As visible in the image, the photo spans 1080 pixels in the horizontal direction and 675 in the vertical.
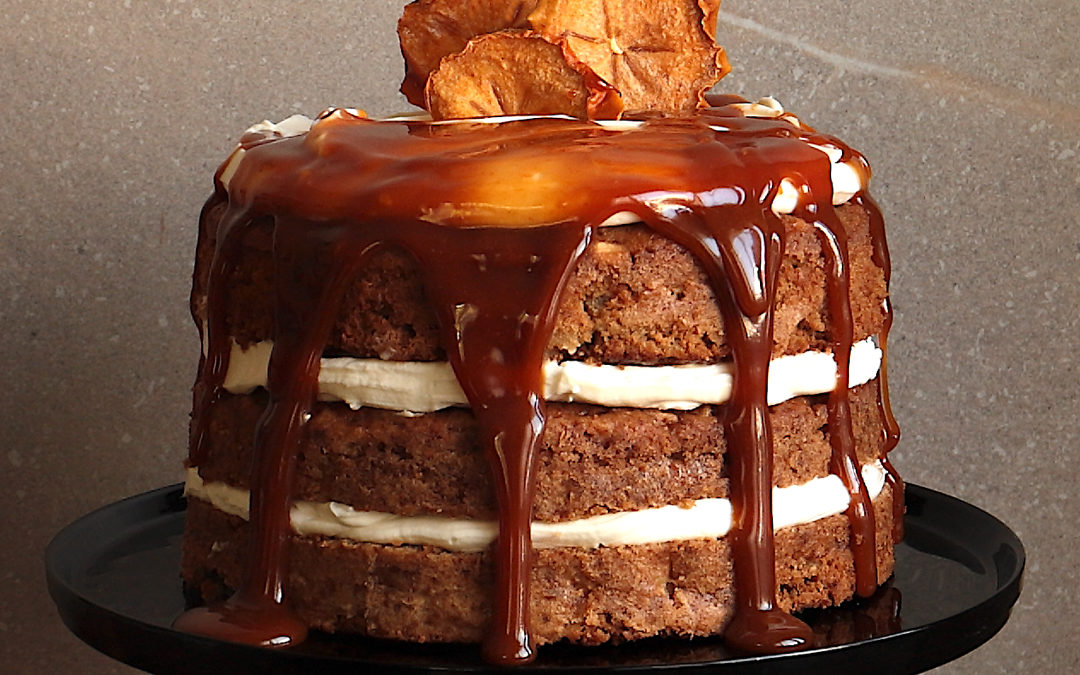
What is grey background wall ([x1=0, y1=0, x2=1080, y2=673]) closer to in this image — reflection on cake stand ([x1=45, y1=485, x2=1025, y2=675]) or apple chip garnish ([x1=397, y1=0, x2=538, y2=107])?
reflection on cake stand ([x1=45, y1=485, x2=1025, y2=675])

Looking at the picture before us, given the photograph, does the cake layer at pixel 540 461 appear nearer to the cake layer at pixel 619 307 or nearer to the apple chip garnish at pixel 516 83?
the cake layer at pixel 619 307

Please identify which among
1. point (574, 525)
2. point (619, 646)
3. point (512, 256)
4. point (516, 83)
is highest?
point (516, 83)

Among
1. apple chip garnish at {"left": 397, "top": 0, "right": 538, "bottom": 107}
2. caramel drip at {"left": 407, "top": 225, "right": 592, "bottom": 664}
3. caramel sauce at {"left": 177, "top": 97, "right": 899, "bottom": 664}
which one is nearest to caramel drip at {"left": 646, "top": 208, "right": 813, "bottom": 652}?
caramel sauce at {"left": 177, "top": 97, "right": 899, "bottom": 664}

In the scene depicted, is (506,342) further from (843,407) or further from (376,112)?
(376,112)

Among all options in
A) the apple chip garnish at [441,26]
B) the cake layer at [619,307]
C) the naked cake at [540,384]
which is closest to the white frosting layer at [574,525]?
the naked cake at [540,384]

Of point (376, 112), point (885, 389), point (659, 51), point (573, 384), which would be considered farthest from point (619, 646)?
point (376, 112)
